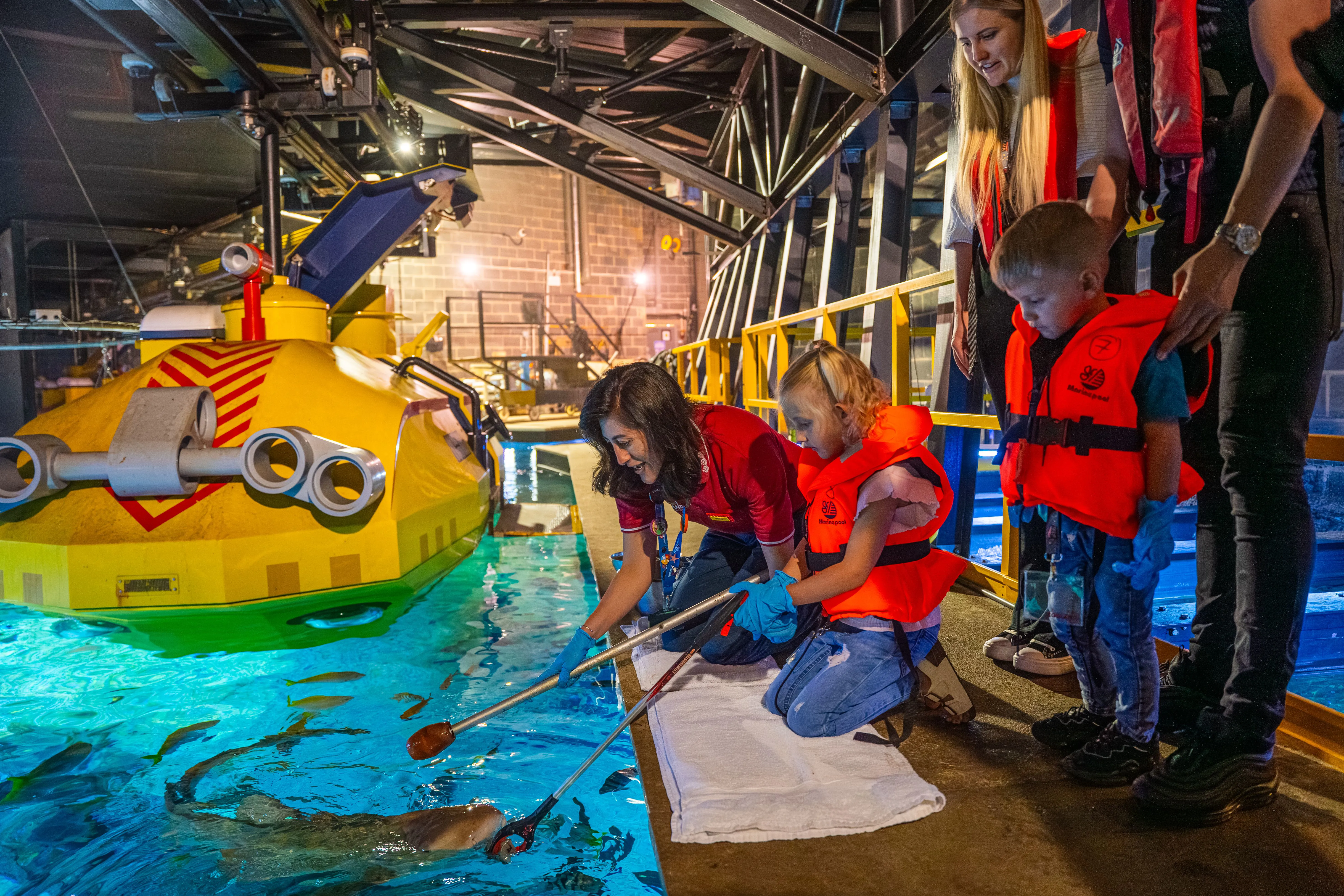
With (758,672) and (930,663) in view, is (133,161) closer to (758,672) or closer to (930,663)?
(758,672)

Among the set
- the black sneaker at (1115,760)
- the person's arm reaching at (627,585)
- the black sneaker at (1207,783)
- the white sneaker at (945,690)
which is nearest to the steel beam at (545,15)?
the person's arm reaching at (627,585)

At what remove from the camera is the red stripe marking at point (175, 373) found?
8.56 ft

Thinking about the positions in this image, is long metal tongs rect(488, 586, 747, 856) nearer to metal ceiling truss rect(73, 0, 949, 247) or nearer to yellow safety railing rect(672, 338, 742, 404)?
metal ceiling truss rect(73, 0, 949, 247)

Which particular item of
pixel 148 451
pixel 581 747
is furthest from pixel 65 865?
pixel 581 747

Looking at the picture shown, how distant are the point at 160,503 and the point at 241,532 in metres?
0.28

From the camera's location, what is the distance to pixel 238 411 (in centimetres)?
250

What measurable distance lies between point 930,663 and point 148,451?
7.03 feet

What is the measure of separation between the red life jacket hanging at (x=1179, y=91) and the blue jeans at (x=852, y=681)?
3.37 ft

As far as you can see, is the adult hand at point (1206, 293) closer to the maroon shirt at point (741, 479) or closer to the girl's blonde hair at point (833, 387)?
the girl's blonde hair at point (833, 387)

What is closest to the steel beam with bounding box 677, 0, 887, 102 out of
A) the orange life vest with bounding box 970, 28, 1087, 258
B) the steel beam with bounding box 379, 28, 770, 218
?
the steel beam with bounding box 379, 28, 770, 218

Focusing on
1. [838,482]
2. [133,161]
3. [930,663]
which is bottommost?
[930,663]

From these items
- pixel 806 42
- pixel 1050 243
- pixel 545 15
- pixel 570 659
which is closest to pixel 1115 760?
pixel 1050 243

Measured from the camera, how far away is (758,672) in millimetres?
2295

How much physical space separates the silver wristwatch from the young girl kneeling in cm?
66
